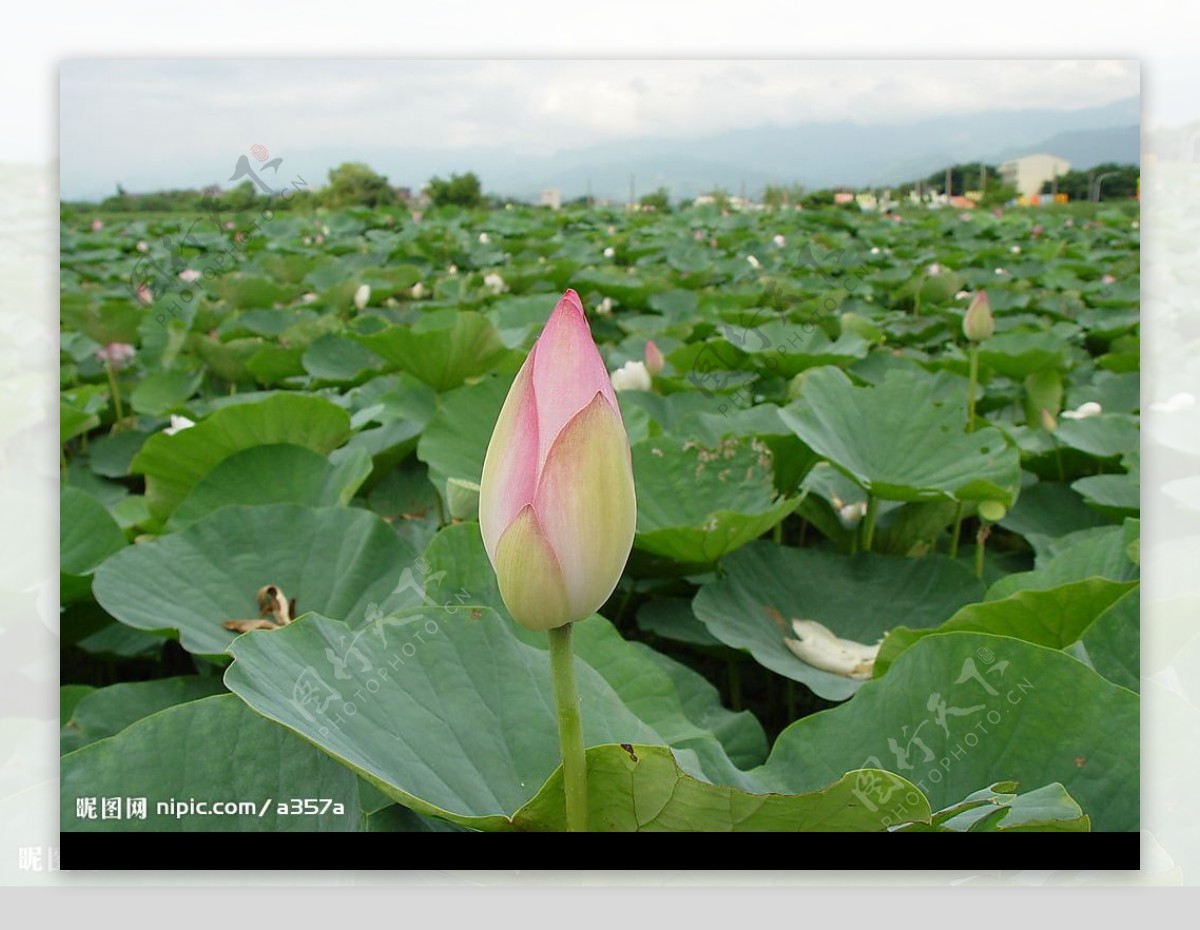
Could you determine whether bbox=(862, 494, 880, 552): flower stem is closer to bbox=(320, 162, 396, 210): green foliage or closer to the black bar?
the black bar

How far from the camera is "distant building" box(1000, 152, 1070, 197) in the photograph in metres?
1.53

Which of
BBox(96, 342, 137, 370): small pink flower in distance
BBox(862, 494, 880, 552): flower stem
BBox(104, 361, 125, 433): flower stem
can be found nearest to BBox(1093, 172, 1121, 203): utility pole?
BBox(862, 494, 880, 552): flower stem

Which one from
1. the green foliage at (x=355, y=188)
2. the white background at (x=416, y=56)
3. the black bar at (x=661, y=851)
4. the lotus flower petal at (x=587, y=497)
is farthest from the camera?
the green foliage at (x=355, y=188)

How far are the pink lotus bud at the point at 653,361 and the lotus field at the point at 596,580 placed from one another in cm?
1

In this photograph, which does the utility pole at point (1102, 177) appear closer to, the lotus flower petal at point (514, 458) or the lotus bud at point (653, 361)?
the lotus bud at point (653, 361)

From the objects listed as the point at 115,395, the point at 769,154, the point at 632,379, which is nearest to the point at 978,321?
the point at 769,154

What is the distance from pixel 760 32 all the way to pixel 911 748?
0.67 m

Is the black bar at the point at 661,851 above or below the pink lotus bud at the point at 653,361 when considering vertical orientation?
below

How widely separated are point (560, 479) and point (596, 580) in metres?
0.05

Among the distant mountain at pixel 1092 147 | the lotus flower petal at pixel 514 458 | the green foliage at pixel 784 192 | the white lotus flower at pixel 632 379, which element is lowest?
the white lotus flower at pixel 632 379

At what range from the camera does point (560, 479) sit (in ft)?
1.44

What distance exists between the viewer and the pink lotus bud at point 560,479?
44cm

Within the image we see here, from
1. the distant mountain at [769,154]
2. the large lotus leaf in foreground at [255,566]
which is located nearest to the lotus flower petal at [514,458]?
the large lotus leaf in foreground at [255,566]

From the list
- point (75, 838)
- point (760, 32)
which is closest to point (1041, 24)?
point (760, 32)
